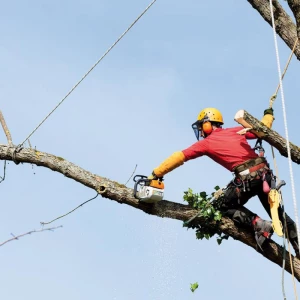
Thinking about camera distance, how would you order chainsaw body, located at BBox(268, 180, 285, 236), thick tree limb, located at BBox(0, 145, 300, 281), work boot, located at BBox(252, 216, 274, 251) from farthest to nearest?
1. thick tree limb, located at BBox(0, 145, 300, 281)
2. work boot, located at BBox(252, 216, 274, 251)
3. chainsaw body, located at BBox(268, 180, 285, 236)

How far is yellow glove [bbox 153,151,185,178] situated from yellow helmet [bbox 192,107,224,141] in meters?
0.52

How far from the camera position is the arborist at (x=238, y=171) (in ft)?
23.5

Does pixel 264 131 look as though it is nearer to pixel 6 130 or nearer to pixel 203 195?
pixel 203 195

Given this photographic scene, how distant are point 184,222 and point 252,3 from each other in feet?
8.70

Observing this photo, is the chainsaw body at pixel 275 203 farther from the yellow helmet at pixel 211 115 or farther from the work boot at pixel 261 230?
the yellow helmet at pixel 211 115

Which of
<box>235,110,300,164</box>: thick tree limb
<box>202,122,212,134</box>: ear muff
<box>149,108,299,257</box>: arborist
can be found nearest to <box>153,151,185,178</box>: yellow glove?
<box>149,108,299,257</box>: arborist

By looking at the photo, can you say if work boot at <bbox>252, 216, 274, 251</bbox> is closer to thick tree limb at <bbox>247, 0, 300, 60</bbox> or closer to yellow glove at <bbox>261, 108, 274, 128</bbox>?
yellow glove at <bbox>261, 108, 274, 128</bbox>

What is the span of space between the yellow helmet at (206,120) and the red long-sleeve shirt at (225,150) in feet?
0.80

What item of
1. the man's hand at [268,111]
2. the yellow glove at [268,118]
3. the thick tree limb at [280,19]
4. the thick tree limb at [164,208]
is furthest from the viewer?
the thick tree limb at [280,19]

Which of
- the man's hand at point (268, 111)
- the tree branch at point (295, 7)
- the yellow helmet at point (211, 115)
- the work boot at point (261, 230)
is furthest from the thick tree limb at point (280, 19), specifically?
the work boot at point (261, 230)

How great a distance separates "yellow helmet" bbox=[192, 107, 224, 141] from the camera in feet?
24.9

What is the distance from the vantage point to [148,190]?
7000 mm

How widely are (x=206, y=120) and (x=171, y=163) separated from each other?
69 centimetres

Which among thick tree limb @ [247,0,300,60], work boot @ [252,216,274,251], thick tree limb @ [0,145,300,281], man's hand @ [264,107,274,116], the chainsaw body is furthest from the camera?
thick tree limb @ [247,0,300,60]
